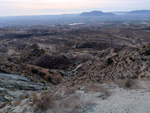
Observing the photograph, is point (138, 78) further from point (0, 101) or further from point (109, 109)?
point (0, 101)

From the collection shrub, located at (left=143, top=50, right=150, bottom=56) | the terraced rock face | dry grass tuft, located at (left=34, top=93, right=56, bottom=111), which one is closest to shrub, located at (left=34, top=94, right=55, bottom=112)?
dry grass tuft, located at (left=34, top=93, right=56, bottom=111)

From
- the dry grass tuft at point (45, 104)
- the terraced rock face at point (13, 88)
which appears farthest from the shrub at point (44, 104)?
the terraced rock face at point (13, 88)

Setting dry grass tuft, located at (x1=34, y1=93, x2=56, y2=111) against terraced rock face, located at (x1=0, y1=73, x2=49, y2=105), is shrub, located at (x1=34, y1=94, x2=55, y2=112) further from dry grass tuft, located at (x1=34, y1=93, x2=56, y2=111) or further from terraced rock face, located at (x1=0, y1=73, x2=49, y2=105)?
terraced rock face, located at (x1=0, y1=73, x2=49, y2=105)

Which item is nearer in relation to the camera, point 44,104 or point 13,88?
point 44,104

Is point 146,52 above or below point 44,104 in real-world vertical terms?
above

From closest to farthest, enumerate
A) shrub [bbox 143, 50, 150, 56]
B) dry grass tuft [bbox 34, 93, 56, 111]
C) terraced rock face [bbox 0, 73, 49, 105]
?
dry grass tuft [bbox 34, 93, 56, 111]
terraced rock face [bbox 0, 73, 49, 105]
shrub [bbox 143, 50, 150, 56]

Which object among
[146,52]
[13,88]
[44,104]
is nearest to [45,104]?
[44,104]

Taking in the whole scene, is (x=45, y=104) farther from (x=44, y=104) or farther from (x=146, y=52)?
(x=146, y=52)

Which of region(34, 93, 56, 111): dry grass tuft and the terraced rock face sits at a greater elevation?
region(34, 93, 56, 111): dry grass tuft

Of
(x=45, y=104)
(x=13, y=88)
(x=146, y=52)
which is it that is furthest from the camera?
(x=146, y=52)
